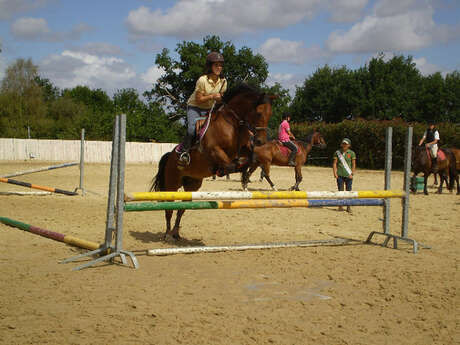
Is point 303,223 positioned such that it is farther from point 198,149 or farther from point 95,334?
point 95,334

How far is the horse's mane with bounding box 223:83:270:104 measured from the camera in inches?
241

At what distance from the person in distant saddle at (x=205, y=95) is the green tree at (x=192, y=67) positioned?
1501 inches

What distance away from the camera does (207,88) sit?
6457 mm

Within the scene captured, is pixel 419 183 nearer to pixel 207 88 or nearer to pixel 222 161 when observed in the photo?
pixel 207 88

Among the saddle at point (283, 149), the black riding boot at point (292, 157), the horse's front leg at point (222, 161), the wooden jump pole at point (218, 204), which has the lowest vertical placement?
the wooden jump pole at point (218, 204)

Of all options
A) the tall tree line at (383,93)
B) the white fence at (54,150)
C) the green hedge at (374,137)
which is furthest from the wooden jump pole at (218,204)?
the tall tree line at (383,93)

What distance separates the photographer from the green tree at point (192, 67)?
4488 cm

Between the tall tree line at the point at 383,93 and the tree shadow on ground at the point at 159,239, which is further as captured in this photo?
the tall tree line at the point at 383,93

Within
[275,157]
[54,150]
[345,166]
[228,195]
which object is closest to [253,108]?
[228,195]

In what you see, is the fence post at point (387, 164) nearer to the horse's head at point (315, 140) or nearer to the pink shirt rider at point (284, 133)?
the pink shirt rider at point (284, 133)

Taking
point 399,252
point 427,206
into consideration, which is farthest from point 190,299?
point 427,206

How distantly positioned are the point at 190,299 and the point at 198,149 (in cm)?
282

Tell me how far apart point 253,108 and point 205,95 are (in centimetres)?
84

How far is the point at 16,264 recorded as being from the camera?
487 centimetres
